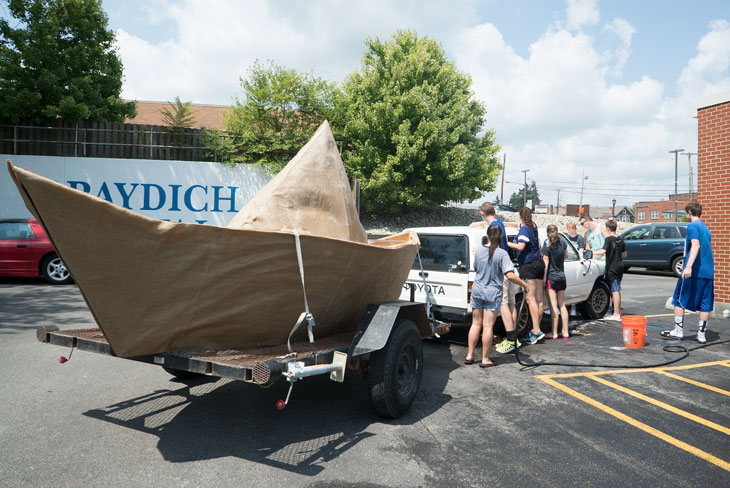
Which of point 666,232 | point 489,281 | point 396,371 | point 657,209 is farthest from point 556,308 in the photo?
point 657,209

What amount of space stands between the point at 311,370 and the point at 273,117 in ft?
65.1

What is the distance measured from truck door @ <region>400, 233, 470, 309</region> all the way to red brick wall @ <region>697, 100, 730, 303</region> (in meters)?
5.94

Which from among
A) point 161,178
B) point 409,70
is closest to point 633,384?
point 161,178

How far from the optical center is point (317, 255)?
3557mm

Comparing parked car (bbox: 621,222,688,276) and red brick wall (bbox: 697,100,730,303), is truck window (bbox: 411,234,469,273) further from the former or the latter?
parked car (bbox: 621,222,688,276)

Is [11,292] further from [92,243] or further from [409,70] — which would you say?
[409,70]

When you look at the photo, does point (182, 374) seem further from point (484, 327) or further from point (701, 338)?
point (701, 338)

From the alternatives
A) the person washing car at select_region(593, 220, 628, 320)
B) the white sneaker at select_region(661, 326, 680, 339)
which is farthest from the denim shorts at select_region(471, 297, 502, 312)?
the person washing car at select_region(593, 220, 628, 320)

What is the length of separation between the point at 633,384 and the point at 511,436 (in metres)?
2.27

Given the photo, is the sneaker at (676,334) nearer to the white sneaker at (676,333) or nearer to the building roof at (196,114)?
the white sneaker at (676,333)

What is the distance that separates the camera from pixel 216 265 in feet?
10.2

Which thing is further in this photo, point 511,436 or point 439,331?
point 439,331

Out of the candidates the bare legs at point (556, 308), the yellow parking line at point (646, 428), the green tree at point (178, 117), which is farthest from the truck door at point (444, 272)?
the green tree at point (178, 117)

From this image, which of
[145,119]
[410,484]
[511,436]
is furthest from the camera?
[145,119]
